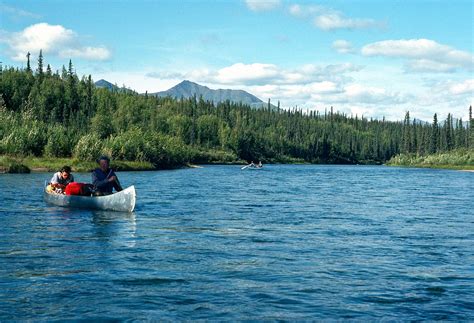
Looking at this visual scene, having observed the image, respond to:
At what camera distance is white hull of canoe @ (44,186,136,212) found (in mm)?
29406

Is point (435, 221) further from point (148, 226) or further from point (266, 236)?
point (148, 226)

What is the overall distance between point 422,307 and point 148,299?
624 centimetres

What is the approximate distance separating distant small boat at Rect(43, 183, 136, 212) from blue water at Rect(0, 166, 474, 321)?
0.54 m

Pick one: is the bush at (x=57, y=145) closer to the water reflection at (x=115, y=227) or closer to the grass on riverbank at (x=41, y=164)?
the grass on riverbank at (x=41, y=164)

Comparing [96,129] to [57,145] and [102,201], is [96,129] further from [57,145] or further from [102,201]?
[102,201]

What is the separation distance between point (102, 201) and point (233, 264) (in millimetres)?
15003

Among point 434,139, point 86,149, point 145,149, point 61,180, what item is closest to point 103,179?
point 61,180

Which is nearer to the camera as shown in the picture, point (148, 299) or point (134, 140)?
point (148, 299)

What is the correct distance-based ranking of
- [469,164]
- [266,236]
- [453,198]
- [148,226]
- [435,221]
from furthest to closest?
[469,164] < [453,198] < [435,221] < [148,226] < [266,236]

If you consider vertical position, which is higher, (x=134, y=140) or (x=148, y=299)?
(x=134, y=140)

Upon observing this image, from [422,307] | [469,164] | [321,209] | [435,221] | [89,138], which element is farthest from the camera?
[469,164]

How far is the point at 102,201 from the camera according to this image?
100ft

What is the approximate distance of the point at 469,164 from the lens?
130875mm

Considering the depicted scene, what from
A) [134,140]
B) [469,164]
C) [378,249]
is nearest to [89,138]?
[134,140]
